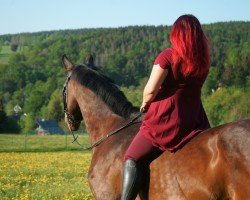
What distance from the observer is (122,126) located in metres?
6.40

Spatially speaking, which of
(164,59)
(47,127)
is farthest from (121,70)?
(164,59)

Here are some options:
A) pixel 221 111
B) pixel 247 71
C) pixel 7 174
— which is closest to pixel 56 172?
pixel 7 174

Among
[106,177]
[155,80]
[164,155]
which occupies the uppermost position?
[155,80]

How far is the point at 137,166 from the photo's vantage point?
17.9 feet

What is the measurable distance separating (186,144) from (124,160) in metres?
0.72

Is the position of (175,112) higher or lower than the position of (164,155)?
higher

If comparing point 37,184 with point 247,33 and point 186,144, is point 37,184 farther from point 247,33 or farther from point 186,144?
point 247,33

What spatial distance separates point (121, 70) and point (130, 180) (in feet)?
482

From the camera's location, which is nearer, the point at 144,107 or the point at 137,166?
the point at 137,166

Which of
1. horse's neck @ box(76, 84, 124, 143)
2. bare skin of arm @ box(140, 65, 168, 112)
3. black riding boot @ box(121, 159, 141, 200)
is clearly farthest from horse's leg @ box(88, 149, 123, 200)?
bare skin of arm @ box(140, 65, 168, 112)

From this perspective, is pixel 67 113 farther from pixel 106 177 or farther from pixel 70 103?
pixel 106 177

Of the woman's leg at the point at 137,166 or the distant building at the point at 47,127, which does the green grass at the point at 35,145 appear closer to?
the woman's leg at the point at 137,166

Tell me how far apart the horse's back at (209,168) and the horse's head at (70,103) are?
2167 millimetres

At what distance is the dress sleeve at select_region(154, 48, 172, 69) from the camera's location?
5.24m
